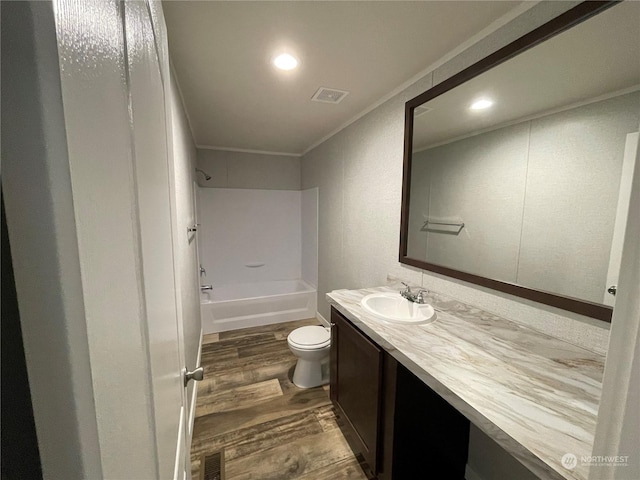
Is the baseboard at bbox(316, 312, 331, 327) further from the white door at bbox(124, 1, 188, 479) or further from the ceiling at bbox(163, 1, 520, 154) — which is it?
the white door at bbox(124, 1, 188, 479)

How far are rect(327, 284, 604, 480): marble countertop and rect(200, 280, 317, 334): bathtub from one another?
6.87ft

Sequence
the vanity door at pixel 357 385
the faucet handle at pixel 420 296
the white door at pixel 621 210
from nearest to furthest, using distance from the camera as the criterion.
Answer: the white door at pixel 621 210 < the vanity door at pixel 357 385 < the faucet handle at pixel 420 296

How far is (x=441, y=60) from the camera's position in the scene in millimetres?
1487

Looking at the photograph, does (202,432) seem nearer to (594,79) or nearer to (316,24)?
(316,24)

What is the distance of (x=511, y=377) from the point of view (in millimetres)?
938

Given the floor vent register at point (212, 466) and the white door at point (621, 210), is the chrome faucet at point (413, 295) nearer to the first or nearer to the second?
the white door at point (621, 210)

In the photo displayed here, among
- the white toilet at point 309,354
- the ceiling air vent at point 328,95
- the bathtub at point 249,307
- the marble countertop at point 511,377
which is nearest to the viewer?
the marble countertop at point 511,377

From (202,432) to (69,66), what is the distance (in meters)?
2.16

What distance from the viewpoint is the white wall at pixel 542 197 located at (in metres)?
0.95

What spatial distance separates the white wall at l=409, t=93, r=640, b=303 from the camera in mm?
955

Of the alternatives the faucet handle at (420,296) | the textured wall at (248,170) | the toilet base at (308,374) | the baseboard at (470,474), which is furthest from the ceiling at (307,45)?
the baseboard at (470,474)

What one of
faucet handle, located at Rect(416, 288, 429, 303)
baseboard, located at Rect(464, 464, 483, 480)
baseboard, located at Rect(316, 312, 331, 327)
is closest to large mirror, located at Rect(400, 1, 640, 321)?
faucet handle, located at Rect(416, 288, 429, 303)

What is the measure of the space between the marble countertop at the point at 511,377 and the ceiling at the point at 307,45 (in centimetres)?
144

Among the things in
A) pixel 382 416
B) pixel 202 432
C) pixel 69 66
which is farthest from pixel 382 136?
pixel 202 432
